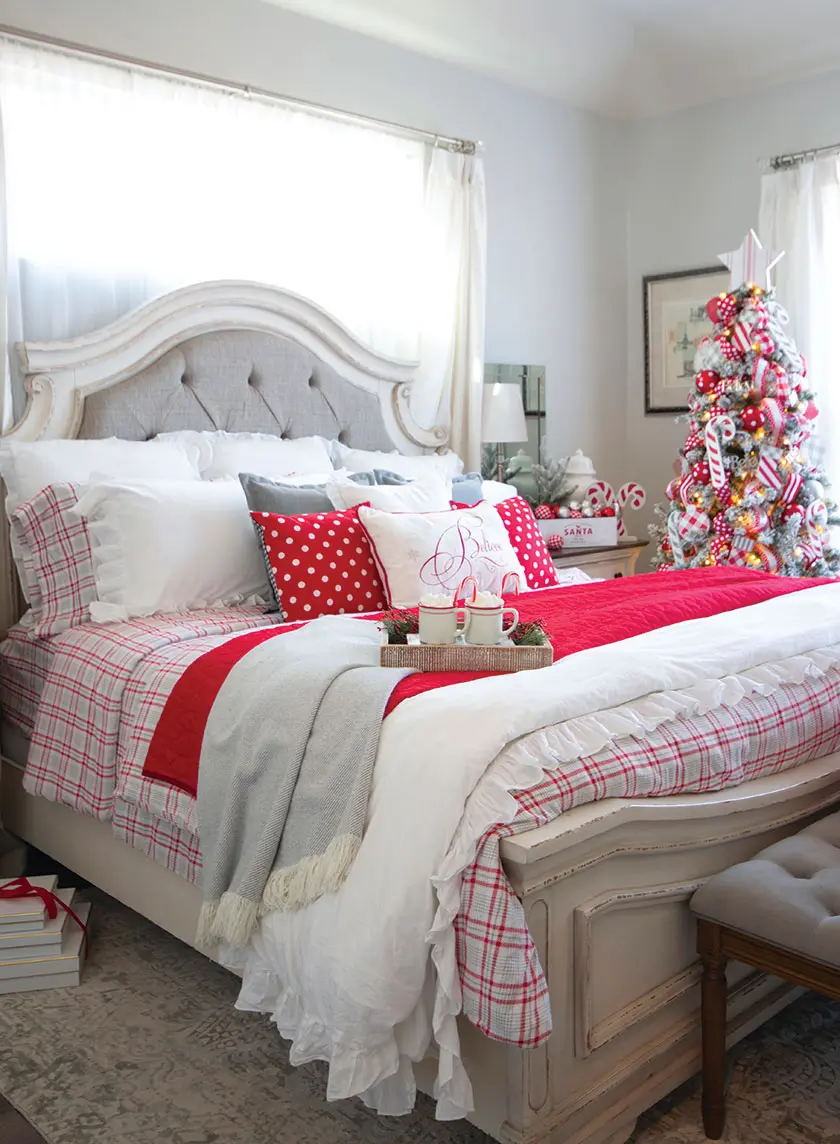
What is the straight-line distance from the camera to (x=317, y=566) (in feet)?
8.71

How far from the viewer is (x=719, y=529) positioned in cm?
424

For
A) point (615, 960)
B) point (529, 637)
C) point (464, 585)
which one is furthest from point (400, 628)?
point (615, 960)

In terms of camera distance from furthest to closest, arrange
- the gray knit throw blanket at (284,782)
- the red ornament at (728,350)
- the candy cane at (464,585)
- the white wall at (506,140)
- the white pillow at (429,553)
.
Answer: the red ornament at (728,350) → the white wall at (506,140) → the white pillow at (429,553) → the candy cane at (464,585) → the gray knit throw blanket at (284,782)

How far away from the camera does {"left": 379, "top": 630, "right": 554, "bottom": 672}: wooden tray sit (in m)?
2.00

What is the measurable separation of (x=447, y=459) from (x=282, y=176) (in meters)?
1.16

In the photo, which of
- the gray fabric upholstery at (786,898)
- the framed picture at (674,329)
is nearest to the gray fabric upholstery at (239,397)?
the framed picture at (674,329)

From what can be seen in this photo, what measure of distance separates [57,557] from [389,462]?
126 cm

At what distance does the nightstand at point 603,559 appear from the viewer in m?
3.93

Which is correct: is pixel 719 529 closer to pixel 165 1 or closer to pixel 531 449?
pixel 531 449

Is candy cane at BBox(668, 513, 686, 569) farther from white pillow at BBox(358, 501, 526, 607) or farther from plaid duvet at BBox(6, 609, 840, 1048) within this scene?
plaid duvet at BBox(6, 609, 840, 1048)

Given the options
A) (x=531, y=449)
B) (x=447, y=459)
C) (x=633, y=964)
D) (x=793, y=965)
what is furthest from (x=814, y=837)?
(x=531, y=449)

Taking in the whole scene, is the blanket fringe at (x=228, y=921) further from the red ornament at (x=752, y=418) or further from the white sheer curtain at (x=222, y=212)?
the red ornament at (x=752, y=418)

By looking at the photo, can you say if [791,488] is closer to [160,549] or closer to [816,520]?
[816,520]

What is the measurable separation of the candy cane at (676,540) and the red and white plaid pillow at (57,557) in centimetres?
256
